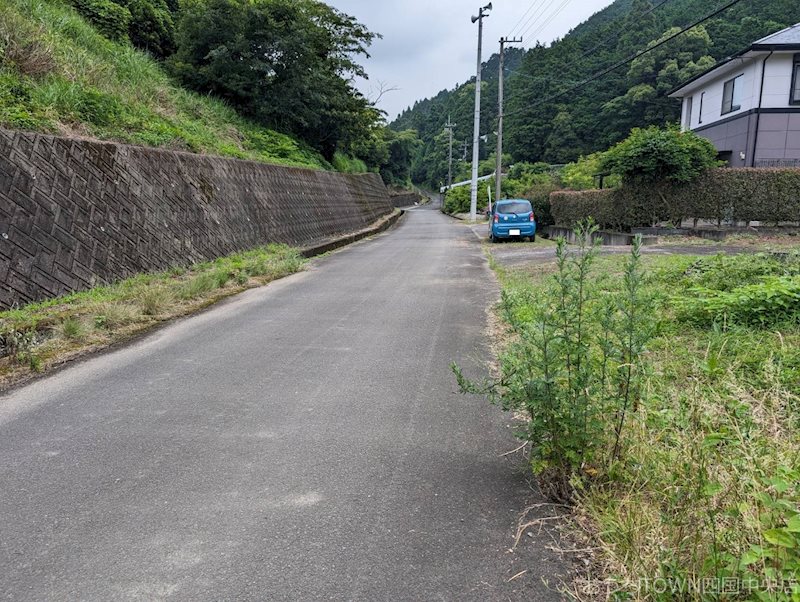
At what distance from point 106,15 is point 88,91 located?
27.0 feet

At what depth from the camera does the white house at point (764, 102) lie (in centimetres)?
2052

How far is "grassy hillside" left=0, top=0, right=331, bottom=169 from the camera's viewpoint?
8.78 meters

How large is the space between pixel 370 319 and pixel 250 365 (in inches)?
88.6

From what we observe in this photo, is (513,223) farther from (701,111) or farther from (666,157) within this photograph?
(701,111)

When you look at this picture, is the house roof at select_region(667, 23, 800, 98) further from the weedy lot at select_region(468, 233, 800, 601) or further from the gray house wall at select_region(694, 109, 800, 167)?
the weedy lot at select_region(468, 233, 800, 601)

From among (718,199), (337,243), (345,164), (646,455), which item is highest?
(345,164)

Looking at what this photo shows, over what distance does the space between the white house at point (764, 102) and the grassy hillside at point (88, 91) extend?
1956 centimetres

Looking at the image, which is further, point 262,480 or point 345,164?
point 345,164

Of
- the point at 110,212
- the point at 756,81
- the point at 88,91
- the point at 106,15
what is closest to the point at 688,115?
the point at 756,81

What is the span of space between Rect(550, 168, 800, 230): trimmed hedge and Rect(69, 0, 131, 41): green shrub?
15758mm

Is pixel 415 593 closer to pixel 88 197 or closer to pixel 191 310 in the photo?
pixel 191 310

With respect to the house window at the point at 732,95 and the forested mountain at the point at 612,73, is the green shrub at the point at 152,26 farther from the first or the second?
the house window at the point at 732,95

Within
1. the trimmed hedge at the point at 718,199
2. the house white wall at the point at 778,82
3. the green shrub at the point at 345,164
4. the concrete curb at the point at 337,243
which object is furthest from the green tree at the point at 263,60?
the house white wall at the point at 778,82

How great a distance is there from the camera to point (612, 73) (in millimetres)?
49219
